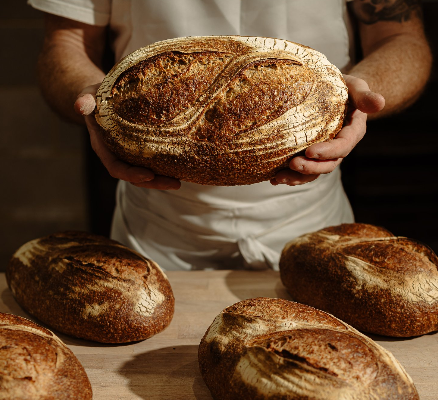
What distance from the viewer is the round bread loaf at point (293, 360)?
3.28 feet

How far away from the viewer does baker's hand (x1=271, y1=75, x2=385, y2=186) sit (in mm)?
1257

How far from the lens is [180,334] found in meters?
1.43

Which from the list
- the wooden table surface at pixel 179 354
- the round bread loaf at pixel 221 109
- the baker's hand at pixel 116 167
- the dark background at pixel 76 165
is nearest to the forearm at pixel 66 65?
the baker's hand at pixel 116 167

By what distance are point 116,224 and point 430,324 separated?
1.32m

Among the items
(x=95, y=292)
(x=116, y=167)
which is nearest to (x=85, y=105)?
(x=116, y=167)

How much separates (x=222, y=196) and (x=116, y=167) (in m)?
0.61

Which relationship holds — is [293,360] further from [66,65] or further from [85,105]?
[66,65]

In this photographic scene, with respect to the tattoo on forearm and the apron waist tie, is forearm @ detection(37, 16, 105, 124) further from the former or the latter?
the tattoo on forearm

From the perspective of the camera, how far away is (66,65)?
1864 mm

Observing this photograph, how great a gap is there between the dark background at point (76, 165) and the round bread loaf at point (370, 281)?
5.22 feet

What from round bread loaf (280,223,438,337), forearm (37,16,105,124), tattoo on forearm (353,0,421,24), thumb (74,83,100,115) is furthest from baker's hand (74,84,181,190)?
tattoo on forearm (353,0,421,24)

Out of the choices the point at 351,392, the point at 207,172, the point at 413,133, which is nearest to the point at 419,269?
the point at 351,392

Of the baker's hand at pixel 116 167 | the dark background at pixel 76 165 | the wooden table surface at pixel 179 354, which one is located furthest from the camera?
the dark background at pixel 76 165

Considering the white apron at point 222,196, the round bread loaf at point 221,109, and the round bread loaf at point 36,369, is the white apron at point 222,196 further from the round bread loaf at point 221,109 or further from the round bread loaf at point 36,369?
the round bread loaf at point 36,369
